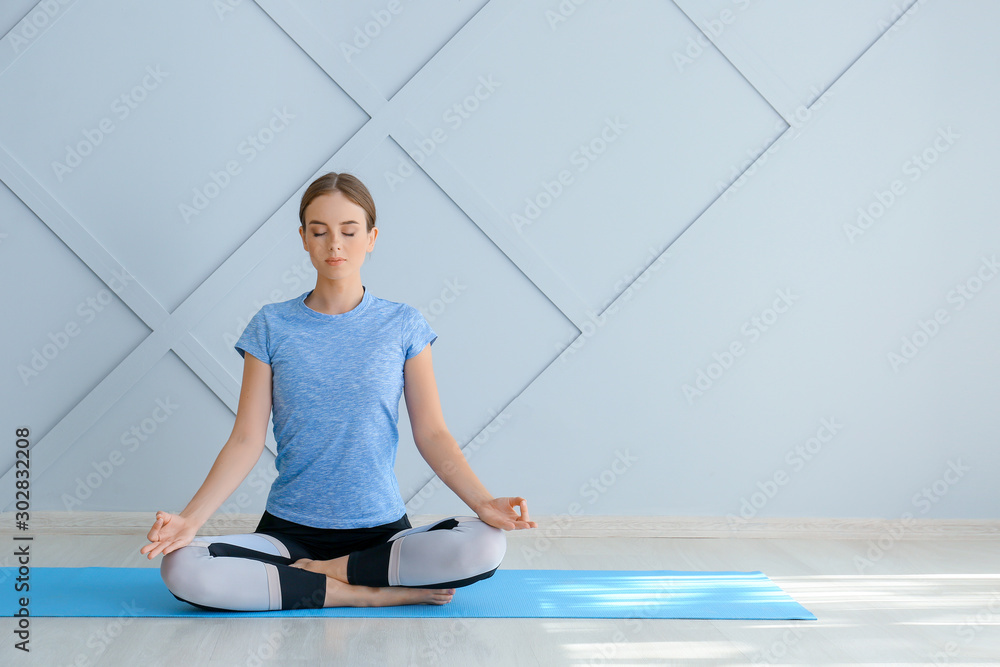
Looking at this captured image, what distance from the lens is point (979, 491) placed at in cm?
237

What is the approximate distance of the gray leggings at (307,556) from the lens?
4.71 ft

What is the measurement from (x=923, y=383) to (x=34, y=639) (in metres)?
2.29

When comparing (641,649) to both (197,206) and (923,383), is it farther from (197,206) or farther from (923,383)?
(197,206)

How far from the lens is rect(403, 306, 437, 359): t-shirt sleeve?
1695 mm

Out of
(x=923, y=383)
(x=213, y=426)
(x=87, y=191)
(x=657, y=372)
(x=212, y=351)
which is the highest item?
(x=87, y=191)

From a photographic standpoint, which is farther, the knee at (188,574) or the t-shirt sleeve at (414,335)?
the t-shirt sleeve at (414,335)

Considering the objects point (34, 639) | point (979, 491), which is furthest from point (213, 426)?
point (979, 491)
